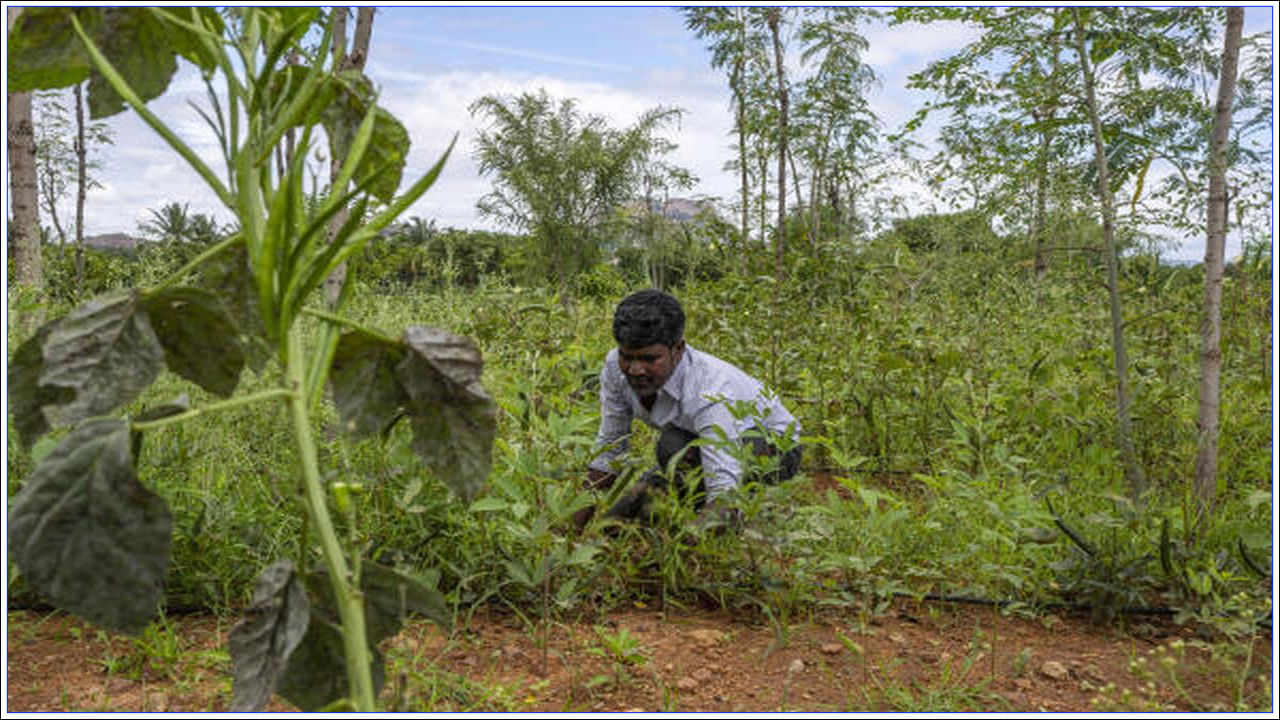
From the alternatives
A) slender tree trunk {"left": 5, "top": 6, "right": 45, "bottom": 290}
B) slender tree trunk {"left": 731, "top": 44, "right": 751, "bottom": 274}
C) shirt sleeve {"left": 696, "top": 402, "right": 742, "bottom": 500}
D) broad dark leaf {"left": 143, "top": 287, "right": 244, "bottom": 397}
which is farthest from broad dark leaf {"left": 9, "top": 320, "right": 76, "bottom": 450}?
slender tree trunk {"left": 731, "top": 44, "right": 751, "bottom": 274}

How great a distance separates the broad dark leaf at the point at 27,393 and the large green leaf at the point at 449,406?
0.36 m

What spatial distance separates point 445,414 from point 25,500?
38 cm

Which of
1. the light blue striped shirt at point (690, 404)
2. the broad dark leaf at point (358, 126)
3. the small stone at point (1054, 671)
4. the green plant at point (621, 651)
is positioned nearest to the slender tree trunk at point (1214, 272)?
the small stone at point (1054, 671)

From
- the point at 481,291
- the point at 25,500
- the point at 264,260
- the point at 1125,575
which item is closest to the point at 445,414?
the point at 264,260

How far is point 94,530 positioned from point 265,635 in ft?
0.59

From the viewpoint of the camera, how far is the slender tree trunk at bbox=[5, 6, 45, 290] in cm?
405

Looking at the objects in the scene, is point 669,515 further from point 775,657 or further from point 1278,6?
point 1278,6

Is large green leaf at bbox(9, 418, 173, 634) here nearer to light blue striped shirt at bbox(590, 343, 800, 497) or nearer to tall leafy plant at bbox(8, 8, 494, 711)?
tall leafy plant at bbox(8, 8, 494, 711)

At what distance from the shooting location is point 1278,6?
124cm

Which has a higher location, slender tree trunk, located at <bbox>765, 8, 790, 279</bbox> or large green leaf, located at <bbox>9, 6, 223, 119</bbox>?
slender tree trunk, located at <bbox>765, 8, 790, 279</bbox>

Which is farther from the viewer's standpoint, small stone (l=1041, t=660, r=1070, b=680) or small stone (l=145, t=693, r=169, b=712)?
small stone (l=1041, t=660, r=1070, b=680)

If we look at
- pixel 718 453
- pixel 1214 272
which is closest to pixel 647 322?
pixel 718 453

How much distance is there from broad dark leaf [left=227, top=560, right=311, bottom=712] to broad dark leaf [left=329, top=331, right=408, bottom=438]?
7.0 inches

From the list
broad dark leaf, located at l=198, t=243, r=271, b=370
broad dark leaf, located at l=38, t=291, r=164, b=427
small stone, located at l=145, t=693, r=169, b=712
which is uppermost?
broad dark leaf, located at l=198, t=243, r=271, b=370
